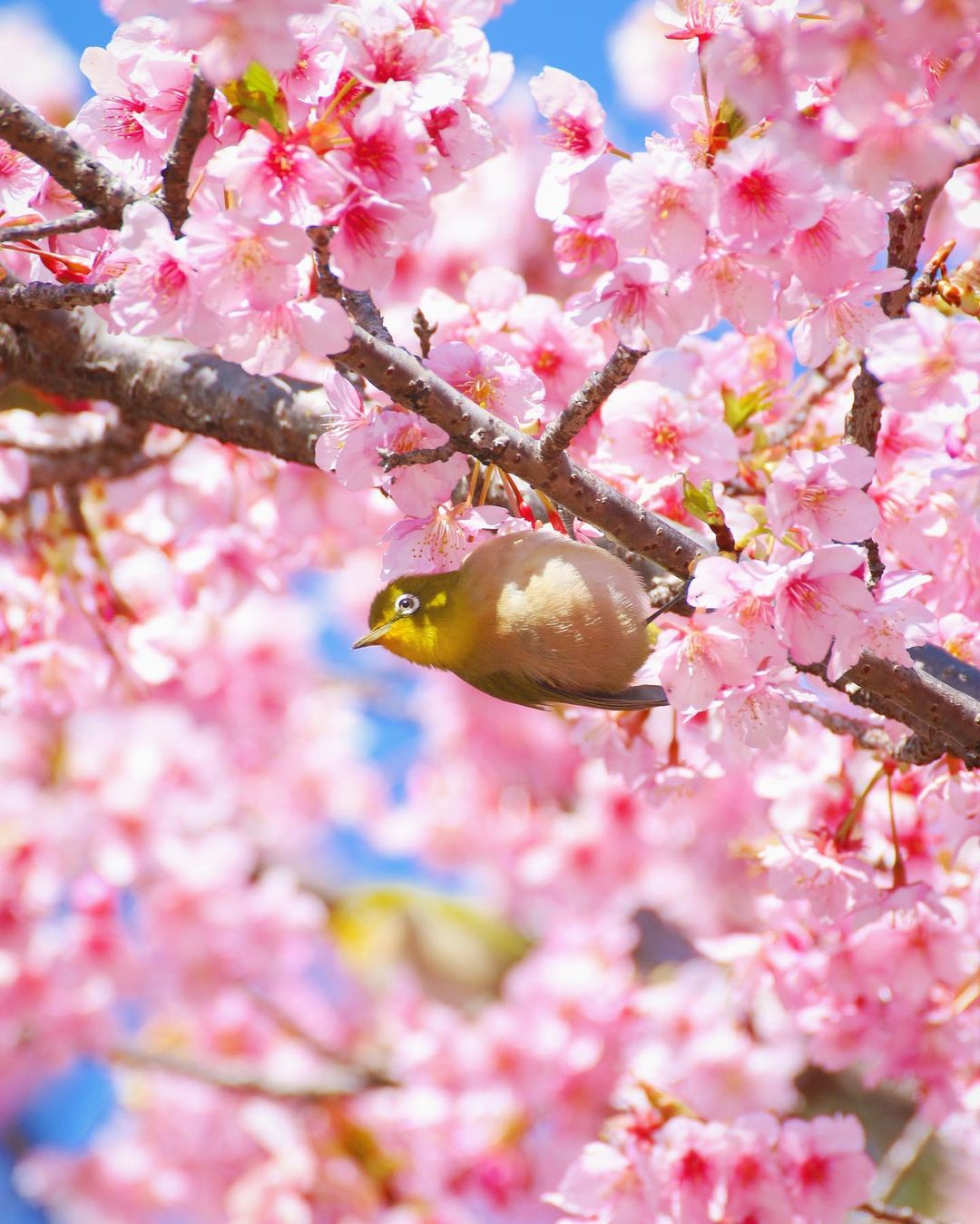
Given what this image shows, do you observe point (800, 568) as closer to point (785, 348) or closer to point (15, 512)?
point (785, 348)

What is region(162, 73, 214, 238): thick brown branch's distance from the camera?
1.48m

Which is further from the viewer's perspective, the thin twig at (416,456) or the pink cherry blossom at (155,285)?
the thin twig at (416,456)

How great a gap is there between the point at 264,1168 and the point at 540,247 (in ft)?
16.5

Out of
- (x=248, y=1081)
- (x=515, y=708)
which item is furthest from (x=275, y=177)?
(x=515, y=708)

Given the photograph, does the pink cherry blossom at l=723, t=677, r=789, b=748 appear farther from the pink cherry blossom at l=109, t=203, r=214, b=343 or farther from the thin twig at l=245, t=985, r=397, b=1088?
the thin twig at l=245, t=985, r=397, b=1088

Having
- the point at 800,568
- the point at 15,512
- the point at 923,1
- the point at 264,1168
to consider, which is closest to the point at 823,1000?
the point at 800,568

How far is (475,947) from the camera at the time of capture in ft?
20.0

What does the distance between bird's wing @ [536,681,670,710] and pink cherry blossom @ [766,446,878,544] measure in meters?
0.63

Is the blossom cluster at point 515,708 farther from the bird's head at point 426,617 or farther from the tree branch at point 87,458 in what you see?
the bird's head at point 426,617

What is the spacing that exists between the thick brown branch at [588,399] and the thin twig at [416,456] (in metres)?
0.14

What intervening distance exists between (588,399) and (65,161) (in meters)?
0.80

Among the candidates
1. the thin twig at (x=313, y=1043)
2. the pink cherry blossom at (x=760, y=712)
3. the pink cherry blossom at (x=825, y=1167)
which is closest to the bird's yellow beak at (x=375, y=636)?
the pink cherry blossom at (x=760, y=712)

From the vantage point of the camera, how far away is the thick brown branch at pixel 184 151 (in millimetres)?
1476

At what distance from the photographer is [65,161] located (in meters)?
1.59
